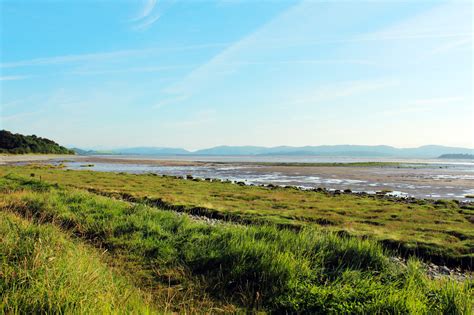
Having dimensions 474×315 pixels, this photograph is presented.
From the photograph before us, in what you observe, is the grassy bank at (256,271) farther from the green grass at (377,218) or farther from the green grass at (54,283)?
the green grass at (377,218)

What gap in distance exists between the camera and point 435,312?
6.12 m

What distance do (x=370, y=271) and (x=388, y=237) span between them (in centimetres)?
690

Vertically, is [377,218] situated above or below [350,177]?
above

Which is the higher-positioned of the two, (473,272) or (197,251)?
(197,251)

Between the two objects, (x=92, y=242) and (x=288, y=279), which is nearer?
(x=288, y=279)

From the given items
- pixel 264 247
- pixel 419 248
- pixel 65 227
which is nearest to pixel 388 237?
pixel 419 248

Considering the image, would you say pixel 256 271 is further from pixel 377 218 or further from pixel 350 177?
pixel 350 177

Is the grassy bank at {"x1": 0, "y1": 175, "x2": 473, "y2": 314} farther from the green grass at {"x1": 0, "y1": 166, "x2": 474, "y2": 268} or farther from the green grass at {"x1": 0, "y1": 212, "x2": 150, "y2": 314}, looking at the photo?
the green grass at {"x1": 0, "y1": 166, "x2": 474, "y2": 268}

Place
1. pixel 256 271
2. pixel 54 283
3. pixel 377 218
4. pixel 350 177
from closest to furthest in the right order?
1. pixel 54 283
2. pixel 256 271
3. pixel 377 218
4. pixel 350 177

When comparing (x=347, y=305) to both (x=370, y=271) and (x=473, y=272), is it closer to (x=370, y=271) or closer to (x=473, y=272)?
(x=370, y=271)

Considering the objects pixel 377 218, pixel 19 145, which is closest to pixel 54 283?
pixel 377 218

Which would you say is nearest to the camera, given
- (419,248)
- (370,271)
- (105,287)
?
(105,287)

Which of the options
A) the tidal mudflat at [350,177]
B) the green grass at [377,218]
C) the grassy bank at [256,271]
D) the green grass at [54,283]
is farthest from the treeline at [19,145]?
the green grass at [54,283]

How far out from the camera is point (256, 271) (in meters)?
8.02
